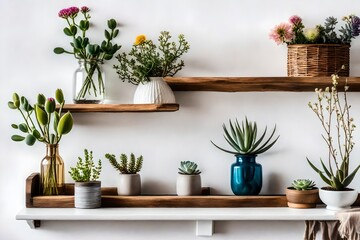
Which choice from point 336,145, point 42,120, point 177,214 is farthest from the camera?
point 336,145

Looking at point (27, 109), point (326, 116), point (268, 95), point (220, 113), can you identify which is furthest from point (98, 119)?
point (326, 116)

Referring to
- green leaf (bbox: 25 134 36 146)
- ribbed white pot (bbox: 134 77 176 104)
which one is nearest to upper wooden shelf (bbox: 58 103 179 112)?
ribbed white pot (bbox: 134 77 176 104)

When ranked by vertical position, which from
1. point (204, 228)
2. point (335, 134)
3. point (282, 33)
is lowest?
point (204, 228)

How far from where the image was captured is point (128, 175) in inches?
81.8

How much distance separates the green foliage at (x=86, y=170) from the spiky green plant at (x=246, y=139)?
0.44 meters

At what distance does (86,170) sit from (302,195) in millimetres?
747

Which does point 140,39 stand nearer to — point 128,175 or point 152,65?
Answer: point 152,65

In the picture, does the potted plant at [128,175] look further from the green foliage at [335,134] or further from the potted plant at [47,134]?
the green foliage at [335,134]

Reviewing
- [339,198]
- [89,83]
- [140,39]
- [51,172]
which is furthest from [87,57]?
[339,198]

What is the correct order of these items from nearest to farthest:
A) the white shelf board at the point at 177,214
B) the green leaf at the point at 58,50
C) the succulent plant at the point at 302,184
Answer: the white shelf board at the point at 177,214, the succulent plant at the point at 302,184, the green leaf at the point at 58,50

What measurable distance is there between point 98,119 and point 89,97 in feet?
Answer: 0.38

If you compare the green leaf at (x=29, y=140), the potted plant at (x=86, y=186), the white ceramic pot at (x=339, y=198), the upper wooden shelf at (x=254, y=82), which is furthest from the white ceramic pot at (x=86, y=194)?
the white ceramic pot at (x=339, y=198)

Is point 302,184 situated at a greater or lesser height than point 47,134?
lesser

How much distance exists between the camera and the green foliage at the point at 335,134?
202cm
